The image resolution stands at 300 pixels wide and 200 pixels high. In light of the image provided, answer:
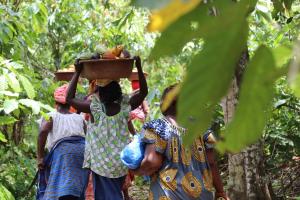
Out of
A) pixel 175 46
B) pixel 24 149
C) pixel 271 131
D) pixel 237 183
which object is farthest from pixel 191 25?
pixel 24 149

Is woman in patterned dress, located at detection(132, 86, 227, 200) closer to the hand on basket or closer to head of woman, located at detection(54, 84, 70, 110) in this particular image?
the hand on basket

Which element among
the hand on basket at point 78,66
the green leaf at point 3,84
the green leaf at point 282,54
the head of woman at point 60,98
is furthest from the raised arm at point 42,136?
the green leaf at point 282,54

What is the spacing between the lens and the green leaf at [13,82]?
2.95 m

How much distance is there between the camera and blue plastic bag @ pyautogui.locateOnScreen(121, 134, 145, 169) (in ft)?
9.32

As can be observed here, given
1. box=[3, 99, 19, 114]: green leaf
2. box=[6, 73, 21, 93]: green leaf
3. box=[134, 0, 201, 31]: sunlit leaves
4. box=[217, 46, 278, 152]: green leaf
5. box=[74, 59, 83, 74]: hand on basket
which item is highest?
box=[74, 59, 83, 74]: hand on basket

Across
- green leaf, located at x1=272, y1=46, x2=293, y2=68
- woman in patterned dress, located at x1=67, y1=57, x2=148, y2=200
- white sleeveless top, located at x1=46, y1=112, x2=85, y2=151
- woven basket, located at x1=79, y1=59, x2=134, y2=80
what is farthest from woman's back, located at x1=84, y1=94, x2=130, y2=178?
green leaf, located at x1=272, y1=46, x2=293, y2=68

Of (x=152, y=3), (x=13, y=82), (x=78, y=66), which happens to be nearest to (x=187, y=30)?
(x=152, y=3)

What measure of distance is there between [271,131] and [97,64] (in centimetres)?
192

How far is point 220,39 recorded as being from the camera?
1.38 feet

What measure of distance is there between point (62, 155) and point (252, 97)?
3681 millimetres

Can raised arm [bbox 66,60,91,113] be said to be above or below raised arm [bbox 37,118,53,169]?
above

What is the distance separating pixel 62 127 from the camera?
414 centimetres

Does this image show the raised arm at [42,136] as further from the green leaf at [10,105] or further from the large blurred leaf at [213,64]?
the large blurred leaf at [213,64]

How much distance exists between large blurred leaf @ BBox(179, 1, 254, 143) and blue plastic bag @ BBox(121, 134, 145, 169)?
2.41 meters
